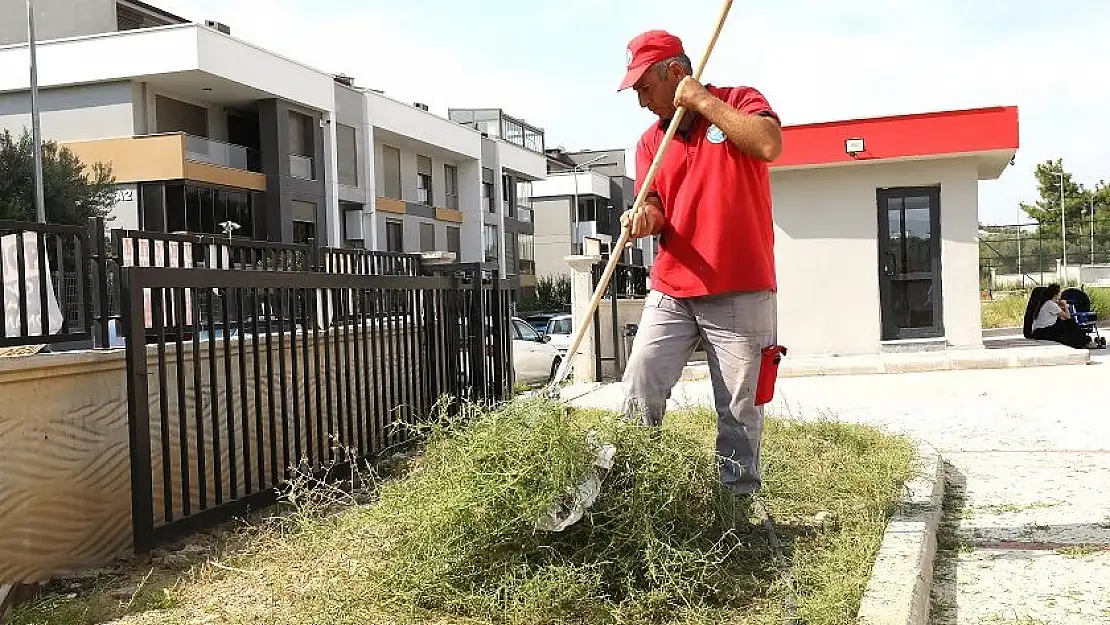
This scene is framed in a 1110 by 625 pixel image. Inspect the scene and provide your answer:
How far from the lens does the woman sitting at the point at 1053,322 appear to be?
16.4 metres

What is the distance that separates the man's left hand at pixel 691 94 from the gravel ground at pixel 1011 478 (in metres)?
1.29

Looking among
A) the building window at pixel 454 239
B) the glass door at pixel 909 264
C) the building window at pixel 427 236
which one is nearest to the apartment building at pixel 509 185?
the building window at pixel 454 239

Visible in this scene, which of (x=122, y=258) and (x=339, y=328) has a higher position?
(x=122, y=258)

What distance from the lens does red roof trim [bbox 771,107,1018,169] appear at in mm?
14406

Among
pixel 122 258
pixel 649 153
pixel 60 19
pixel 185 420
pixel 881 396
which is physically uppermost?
pixel 60 19

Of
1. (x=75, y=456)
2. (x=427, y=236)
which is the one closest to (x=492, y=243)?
(x=427, y=236)

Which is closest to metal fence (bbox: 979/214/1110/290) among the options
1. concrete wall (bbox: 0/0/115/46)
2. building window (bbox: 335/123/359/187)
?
building window (bbox: 335/123/359/187)

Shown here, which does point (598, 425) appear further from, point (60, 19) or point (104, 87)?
point (60, 19)

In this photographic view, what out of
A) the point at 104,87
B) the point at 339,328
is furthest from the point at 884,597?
the point at 104,87

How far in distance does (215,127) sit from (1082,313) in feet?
101

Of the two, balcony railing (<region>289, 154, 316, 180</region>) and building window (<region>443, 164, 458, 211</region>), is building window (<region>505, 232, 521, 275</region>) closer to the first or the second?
building window (<region>443, 164, 458, 211</region>)

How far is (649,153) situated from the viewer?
4.61 m

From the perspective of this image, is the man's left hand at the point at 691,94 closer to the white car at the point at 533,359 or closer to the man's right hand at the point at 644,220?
the man's right hand at the point at 644,220

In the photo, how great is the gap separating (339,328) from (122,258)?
1812 mm
